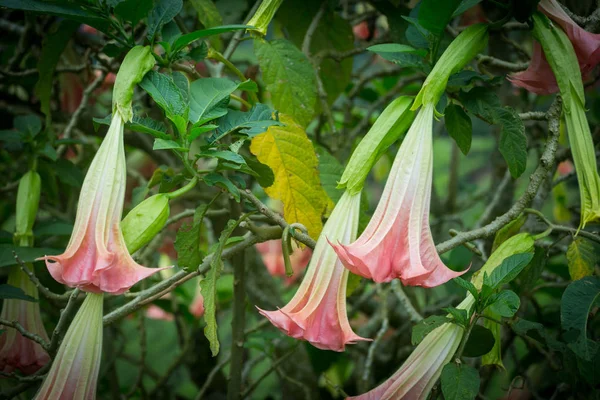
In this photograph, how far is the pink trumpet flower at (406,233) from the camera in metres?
0.75

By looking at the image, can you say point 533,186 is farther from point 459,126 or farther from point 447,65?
point 447,65

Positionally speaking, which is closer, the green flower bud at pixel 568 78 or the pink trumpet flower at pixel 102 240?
the pink trumpet flower at pixel 102 240

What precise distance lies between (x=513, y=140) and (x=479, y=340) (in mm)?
339

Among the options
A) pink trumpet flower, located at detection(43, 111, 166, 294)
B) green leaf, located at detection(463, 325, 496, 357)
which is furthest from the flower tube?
green leaf, located at detection(463, 325, 496, 357)

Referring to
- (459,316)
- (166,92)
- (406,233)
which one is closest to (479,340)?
(459,316)

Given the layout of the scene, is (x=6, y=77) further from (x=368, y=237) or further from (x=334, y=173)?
(x=368, y=237)

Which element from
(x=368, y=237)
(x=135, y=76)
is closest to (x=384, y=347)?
(x=368, y=237)

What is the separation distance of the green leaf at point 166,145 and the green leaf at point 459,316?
0.46 metres

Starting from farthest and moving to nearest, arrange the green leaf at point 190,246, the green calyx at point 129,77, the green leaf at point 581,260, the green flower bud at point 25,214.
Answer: the green flower bud at point 25,214 < the green leaf at point 581,260 < the green leaf at point 190,246 < the green calyx at point 129,77

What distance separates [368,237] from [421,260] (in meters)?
0.08

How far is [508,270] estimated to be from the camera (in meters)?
0.89

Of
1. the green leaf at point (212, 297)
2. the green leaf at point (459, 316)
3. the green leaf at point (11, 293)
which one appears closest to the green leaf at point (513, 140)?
the green leaf at point (459, 316)

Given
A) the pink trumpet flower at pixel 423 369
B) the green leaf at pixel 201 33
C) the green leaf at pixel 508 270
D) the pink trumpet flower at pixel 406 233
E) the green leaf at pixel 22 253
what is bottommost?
the pink trumpet flower at pixel 423 369

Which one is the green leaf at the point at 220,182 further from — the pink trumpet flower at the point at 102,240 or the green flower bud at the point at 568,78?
the green flower bud at the point at 568,78
